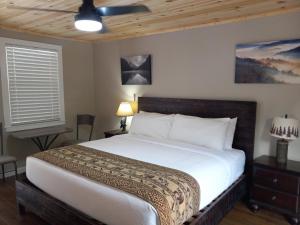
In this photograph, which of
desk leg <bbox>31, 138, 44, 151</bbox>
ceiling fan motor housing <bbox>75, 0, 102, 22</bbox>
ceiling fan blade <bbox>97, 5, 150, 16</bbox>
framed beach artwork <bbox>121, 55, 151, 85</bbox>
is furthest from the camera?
framed beach artwork <bbox>121, 55, 151, 85</bbox>

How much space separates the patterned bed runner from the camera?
1.72m

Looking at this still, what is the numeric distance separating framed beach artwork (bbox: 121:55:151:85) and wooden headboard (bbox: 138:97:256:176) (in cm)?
57

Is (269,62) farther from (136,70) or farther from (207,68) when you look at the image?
(136,70)

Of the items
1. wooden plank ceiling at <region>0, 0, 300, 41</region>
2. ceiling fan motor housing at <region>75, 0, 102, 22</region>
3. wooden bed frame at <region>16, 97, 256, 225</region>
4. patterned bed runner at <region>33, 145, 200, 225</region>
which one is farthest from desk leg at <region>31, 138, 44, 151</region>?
ceiling fan motor housing at <region>75, 0, 102, 22</region>

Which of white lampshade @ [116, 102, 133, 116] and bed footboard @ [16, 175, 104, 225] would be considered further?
white lampshade @ [116, 102, 133, 116]

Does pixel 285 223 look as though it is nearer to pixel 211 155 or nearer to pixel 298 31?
pixel 211 155

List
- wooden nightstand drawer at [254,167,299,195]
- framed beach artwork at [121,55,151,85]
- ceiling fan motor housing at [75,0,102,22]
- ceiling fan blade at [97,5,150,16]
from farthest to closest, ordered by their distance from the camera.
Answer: framed beach artwork at [121,55,151,85]
wooden nightstand drawer at [254,167,299,195]
ceiling fan blade at [97,5,150,16]
ceiling fan motor housing at [75,0,102,22]

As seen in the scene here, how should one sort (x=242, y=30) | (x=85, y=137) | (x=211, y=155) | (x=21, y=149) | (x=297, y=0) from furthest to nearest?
(x=85, y=137) < (x=21, y=149) < (x=242, y=30) < (x=211, y=155) < (x=297, y=0)

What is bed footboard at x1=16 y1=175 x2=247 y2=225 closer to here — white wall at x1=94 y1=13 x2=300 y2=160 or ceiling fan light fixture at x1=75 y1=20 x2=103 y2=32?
white wall at x1=94 y1=13 x2=300 y2=160

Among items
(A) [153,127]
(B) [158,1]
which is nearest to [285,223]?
(A) [153,127]

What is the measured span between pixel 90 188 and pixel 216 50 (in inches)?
94.0

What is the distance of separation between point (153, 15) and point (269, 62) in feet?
4.87

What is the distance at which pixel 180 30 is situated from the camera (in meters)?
3.60

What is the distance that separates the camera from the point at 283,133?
2.57 m
